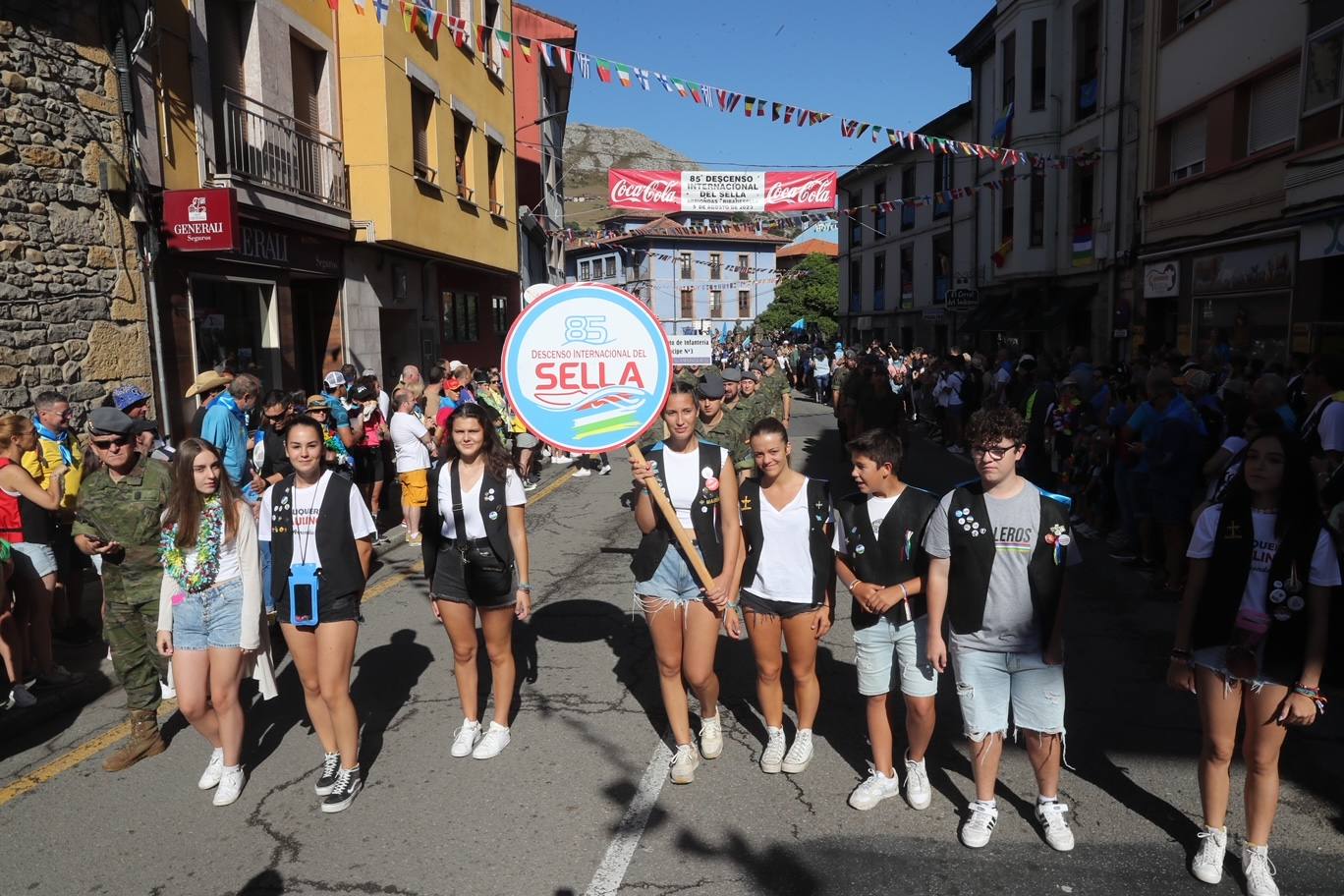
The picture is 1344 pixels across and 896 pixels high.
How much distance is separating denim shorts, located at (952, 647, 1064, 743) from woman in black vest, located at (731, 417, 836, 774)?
699 mm

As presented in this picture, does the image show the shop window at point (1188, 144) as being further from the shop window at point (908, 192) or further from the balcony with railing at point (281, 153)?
the shop window at point (908, 192)

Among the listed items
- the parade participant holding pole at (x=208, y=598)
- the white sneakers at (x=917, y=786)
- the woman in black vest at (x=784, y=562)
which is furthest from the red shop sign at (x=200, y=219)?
the white sneakers at (x=917, y=786)

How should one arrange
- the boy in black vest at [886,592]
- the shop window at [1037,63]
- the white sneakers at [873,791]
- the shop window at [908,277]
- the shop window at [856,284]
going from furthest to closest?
the shop window at [856,284], the shop window at [908,277], the shop window at [1037,63], the white sneakers at [873,791], the boy in black vest at [886,592]

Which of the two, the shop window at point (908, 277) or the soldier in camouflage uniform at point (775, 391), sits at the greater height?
the shop window at point (908, 277)

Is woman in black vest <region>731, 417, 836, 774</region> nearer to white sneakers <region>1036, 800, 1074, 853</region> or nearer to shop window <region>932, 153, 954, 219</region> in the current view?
white sneakers <region>1036, 800, 1074, 853</region>

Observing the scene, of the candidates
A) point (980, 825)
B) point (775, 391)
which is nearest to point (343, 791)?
point (980, 825)

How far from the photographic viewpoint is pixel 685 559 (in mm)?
4285

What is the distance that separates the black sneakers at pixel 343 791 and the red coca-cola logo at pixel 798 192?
88.5 feet

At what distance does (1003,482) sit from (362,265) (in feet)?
44.8

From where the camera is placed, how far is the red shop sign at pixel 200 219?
974 cm

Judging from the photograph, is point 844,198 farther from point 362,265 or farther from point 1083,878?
point 1083,878

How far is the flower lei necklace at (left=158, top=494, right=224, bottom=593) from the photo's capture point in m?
4.12

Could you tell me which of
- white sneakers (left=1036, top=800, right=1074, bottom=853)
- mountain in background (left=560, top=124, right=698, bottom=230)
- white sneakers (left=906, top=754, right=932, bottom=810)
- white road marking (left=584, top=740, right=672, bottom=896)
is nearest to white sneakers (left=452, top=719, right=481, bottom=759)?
white road marking (left=584, top=740, right=672, bottom=896)

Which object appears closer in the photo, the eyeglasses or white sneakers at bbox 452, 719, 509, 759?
the eyeglasses
